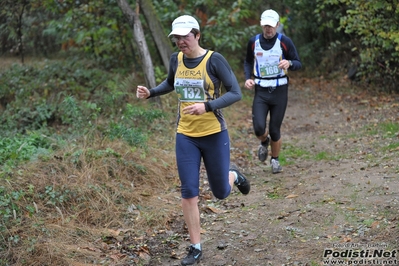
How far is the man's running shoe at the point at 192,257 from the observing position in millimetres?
5145

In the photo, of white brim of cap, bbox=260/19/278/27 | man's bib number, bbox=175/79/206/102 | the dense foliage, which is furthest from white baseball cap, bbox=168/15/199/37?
the dense foliage

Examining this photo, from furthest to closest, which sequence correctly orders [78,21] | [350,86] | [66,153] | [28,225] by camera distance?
1. [350,86]
2. [78,21]
3. [66,153]
4. [28,225]

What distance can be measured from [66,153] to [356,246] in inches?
153

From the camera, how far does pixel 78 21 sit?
13.3 metres

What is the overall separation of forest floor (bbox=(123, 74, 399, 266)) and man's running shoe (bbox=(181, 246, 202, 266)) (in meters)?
0.12

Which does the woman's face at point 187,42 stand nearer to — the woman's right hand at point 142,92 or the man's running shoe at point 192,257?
the woman's right hand at point 142,92

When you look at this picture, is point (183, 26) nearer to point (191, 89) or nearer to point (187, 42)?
point (187, 42)

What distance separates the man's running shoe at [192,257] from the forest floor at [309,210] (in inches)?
4.9

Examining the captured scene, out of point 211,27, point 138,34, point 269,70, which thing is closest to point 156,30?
point 138,34

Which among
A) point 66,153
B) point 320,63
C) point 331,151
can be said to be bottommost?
point 320,63

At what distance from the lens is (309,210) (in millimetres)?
6215

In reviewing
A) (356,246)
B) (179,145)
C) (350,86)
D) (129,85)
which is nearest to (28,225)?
(179,145)

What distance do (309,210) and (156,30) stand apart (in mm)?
7164

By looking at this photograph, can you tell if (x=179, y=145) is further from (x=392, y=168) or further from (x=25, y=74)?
(x=25, y=74)
